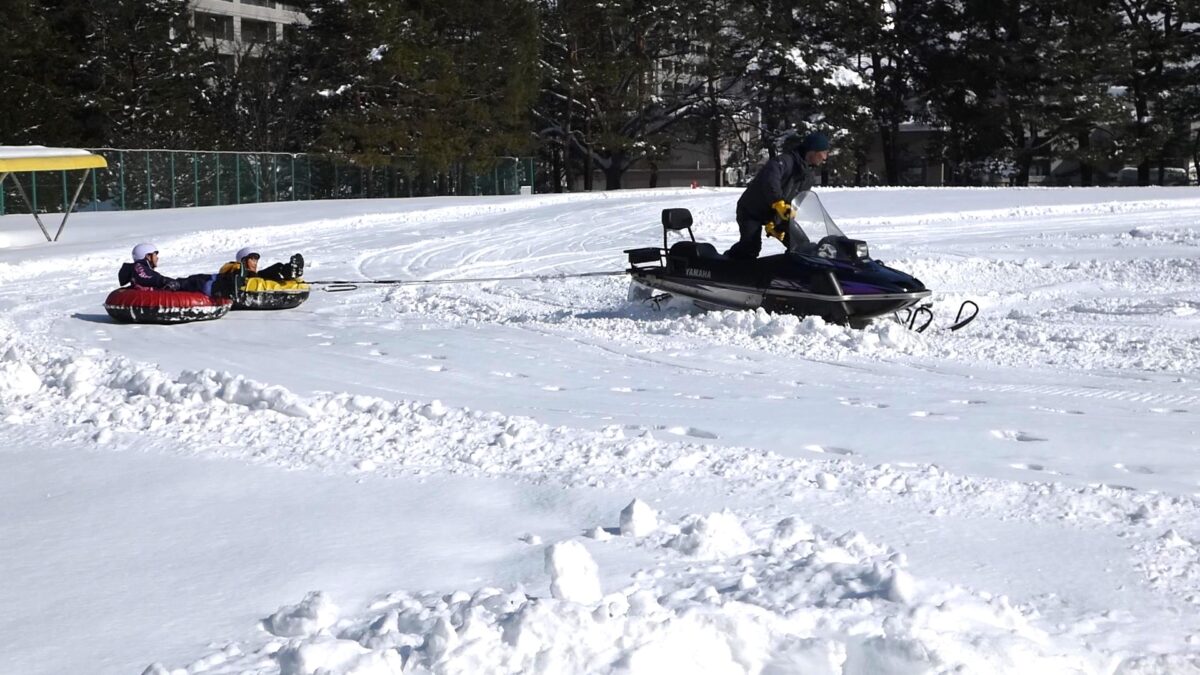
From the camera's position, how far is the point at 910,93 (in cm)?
5759

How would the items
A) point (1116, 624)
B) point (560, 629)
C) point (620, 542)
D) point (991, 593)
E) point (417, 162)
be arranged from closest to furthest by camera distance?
point (560, 629), point (1116, 624), point (991, 593), point (620, 542), point (417, 162)

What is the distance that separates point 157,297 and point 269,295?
1.42 metres

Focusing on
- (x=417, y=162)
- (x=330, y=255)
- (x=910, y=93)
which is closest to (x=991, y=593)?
(x=330, y=255)

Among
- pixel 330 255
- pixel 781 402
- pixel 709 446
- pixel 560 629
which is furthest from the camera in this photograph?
pixel 330 255

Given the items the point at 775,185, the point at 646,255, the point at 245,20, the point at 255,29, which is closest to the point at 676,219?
the point at 646,255

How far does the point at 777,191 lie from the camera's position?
460 inches

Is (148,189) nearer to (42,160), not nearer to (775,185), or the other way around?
(42,160)

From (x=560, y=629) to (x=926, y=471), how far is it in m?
2.86

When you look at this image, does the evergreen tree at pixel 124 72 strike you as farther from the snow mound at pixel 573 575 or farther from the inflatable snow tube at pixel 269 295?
the snow mound at pixel 573 575

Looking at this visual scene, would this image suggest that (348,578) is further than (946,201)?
No

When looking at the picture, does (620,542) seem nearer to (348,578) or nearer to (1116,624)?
(348,578)

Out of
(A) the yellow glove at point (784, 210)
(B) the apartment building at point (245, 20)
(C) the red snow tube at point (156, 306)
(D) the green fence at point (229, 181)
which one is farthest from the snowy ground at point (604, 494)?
(B) the apartment building at point (245, 20)

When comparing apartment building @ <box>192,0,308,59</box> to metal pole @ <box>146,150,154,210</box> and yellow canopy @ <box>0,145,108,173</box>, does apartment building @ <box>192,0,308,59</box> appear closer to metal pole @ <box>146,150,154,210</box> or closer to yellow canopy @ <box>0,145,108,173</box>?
metal pole @ <box>146,150,154,210</box>

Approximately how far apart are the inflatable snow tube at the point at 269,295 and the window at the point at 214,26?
44909 millimetres
